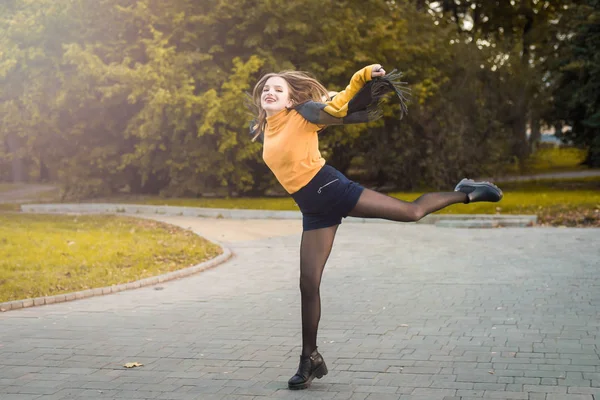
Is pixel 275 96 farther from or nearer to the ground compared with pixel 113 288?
farther from the ground

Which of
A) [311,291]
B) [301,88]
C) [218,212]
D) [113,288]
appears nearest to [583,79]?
[218,212]

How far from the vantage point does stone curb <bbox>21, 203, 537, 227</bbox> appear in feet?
59.1

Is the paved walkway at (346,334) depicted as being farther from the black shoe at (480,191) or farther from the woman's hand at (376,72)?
the woman's hand at (376,72)

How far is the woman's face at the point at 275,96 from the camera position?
6027mm

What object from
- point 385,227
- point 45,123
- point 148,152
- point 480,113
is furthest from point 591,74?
point 45,123

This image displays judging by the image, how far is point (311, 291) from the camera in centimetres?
620

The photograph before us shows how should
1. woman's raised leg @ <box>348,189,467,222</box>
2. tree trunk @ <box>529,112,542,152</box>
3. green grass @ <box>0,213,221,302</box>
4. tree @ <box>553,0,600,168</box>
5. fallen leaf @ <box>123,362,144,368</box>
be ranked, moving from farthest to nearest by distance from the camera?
tree trunk @ <box>529,112,542,152</box> < tree @ <box>553,0,600,168</box> < green grass @ <box>0,213,221,302</box> < fallen leaf @ <box>123,362,144,368</box> < woman's raised leg @ <box>348,189,467,222</box>

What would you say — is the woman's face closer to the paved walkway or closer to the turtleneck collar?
the turtleneck collar

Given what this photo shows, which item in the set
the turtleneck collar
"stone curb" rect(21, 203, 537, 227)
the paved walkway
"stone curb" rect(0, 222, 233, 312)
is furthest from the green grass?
the turtleneck collar

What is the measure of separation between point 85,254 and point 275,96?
821cm

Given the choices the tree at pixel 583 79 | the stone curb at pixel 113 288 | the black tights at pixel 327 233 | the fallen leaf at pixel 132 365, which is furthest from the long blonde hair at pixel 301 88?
the tree at pixel 583 79

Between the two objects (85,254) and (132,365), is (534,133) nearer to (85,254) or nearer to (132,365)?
(85,254)

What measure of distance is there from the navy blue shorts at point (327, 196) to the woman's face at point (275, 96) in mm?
502

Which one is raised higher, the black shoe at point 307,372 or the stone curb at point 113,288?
the black shoe at point 307,372
